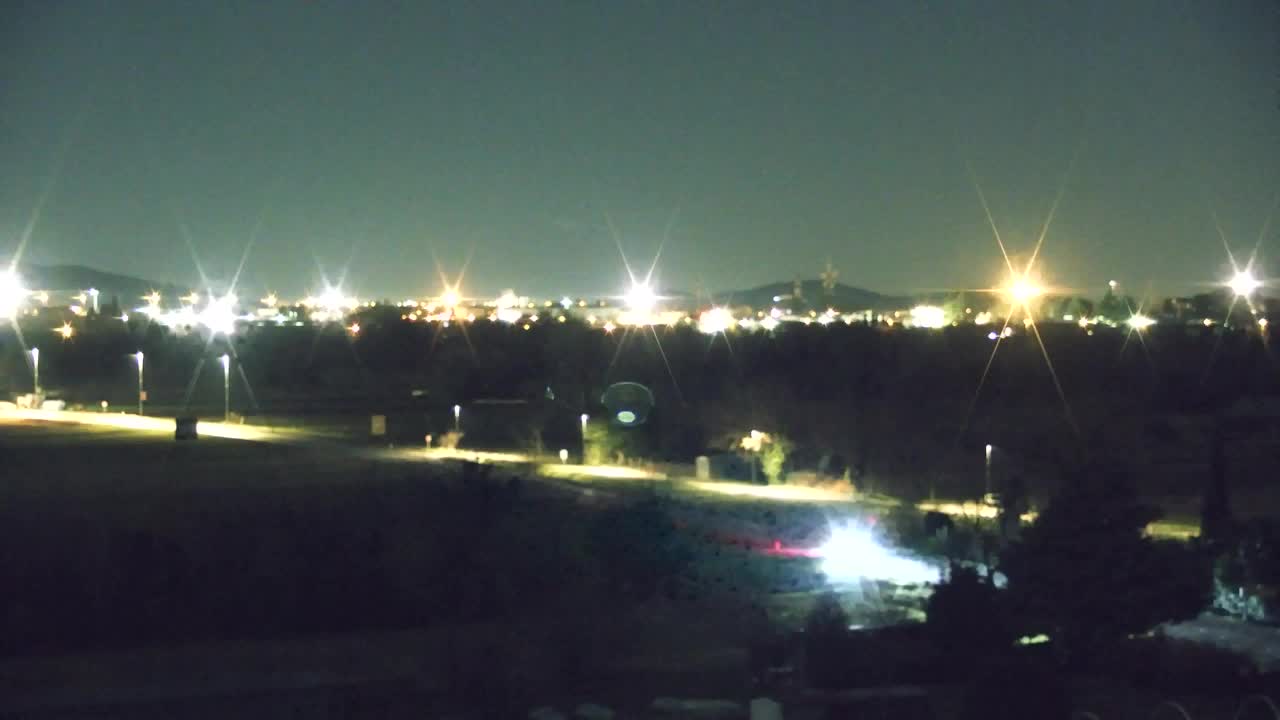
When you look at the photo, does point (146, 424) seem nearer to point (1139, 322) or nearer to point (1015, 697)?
point (1015, 697)

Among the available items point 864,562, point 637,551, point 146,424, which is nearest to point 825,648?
point 637,551

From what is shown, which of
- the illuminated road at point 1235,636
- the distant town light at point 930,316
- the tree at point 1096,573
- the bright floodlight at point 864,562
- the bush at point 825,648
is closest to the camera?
the bush at point 825,648

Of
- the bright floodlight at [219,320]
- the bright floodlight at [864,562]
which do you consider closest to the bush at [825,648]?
the bright floodlight at [864,562]

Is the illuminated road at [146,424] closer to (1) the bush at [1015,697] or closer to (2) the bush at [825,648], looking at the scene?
(2) the bush at [825,648]

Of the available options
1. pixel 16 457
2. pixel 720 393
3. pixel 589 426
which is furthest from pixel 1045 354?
pixel 16 457

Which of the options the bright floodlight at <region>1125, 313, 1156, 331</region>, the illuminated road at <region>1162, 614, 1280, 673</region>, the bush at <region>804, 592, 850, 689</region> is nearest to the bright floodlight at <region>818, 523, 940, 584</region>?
the illuminated road at <region>1162, 614, 1280, 673</region>

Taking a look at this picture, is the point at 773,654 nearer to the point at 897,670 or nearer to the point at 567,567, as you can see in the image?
the point at 897,670
